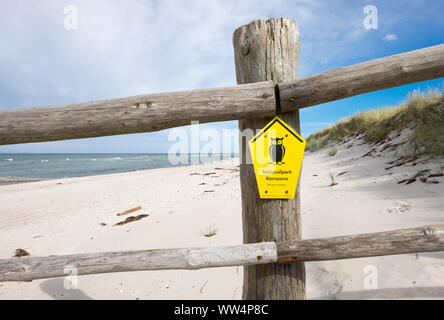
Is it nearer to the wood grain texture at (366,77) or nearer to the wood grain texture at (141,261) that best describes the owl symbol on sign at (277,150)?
the wood grain texture at (366,77)

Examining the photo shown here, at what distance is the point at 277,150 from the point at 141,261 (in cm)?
119

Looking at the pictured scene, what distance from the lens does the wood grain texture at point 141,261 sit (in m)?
1.40

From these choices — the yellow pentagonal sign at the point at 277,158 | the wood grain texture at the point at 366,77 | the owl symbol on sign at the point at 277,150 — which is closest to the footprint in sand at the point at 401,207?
the wood grain texture at the point at 366,77

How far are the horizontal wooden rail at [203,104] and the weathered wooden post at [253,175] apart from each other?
162 millimetres

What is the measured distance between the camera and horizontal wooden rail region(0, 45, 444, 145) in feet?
4.50

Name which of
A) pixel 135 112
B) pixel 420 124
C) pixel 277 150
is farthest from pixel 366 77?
pixel 420 124

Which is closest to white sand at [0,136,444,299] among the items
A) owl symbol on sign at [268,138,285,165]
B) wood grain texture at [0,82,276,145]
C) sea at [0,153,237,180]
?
owl symbol on sign at [268,138,285,165]

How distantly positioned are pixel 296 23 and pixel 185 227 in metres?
3.35

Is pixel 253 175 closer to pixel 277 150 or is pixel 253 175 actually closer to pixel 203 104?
pixel 277 150

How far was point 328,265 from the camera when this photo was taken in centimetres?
226

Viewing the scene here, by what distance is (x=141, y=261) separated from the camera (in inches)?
57.4

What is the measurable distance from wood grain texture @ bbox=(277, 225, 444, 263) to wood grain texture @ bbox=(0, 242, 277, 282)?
0.51 ft

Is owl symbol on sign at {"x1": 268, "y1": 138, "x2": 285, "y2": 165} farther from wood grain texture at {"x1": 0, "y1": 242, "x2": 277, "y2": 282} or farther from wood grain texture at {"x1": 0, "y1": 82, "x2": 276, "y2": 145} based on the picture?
wood grain texture at {"x1": 0, "y1": 242, "x2": 277, "y2": 282}
